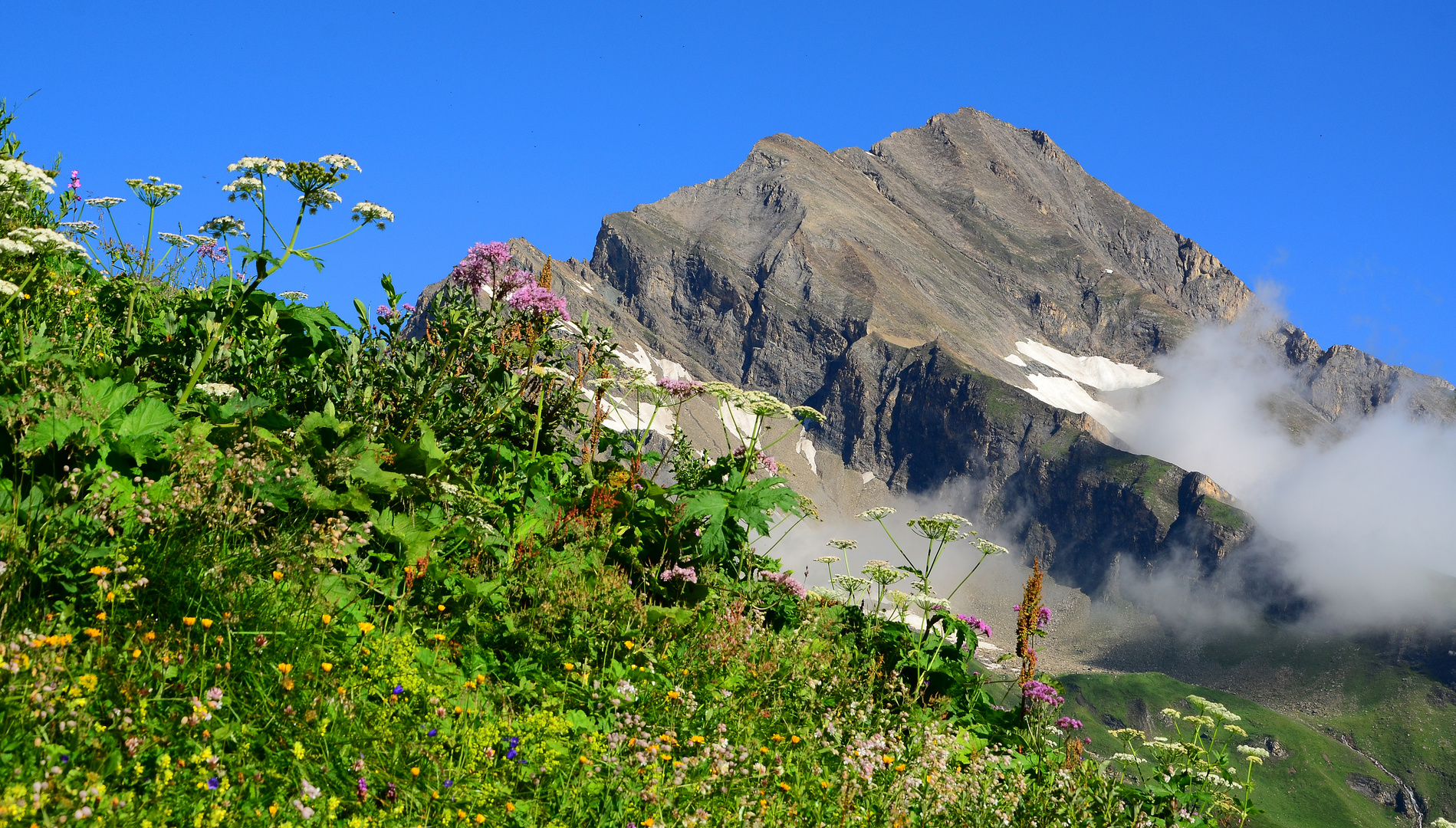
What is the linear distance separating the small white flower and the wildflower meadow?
0.11 ft

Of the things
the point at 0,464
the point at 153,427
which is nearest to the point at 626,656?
the point at 153,427

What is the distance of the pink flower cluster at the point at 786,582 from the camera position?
8.93 metres

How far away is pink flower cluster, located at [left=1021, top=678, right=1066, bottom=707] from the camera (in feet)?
24.2

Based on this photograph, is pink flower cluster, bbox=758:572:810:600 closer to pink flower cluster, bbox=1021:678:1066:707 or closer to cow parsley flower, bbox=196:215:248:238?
pink flower cluster, bbox=1021:678:1066:707

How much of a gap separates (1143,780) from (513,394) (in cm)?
622

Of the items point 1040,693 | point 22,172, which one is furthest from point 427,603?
point 1040,693

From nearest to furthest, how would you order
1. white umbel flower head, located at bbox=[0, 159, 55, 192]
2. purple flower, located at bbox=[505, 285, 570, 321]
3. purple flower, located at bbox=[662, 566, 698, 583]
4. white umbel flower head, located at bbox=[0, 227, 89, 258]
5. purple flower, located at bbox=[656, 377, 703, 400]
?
1. white umbel flower head, located at bbox=[0, 227, 89, 258]
2. white umbel flower head, located at bbox=[0, 159, 55, 192]
3. purple flower, located at bbox=[662, 566, 698, 583]
4. purple flower, located at bbox=[505, 285, 570, 321]
5. purple flower, located at bbox=[656, 377, 703, 400]

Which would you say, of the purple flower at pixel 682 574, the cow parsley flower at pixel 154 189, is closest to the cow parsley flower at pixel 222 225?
the cow parsley flower at pixel 154 189

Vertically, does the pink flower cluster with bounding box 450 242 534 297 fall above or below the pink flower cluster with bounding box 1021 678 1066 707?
above

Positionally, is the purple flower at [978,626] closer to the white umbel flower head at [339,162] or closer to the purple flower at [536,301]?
the purple flower at [536,301]

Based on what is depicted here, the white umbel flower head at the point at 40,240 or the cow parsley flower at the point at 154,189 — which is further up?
the cow parsley flower at the point at 154,189

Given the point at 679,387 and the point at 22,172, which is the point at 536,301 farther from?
the point at 22,172

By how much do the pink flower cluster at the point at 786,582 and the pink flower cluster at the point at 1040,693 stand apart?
2344 millimetres

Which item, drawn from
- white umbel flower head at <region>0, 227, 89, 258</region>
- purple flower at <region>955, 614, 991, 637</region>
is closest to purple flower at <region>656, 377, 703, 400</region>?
purple flower at <region>955, 614, 991, 637</region>
